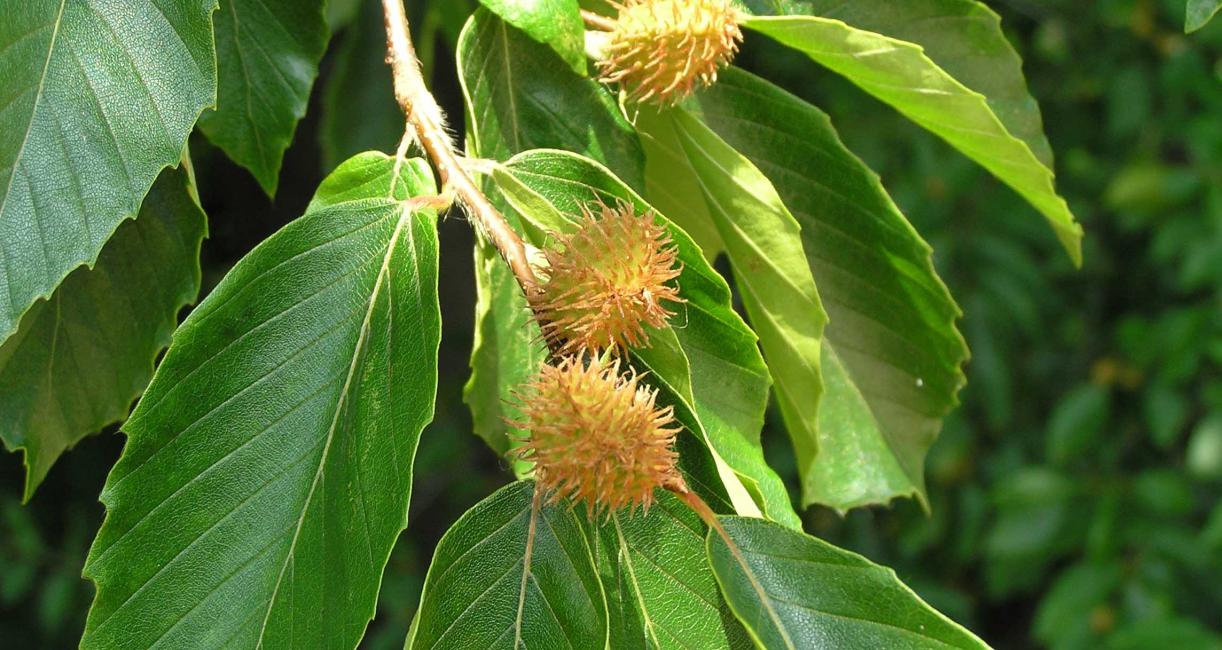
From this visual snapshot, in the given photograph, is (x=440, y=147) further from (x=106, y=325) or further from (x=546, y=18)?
(x=106, y=325)

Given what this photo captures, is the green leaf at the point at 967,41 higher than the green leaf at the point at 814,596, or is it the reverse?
the green leaf at the point at 967,41

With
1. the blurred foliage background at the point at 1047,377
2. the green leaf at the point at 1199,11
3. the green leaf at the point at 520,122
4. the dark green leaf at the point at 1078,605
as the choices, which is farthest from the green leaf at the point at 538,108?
the dark green leaf at the point at 1078,605

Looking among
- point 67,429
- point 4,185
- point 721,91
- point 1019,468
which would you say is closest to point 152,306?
point 67,429

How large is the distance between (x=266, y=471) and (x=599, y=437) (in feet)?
0.62

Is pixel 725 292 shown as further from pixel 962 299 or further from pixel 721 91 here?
pixel 962 299

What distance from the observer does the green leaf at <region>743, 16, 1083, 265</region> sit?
2.72 feet

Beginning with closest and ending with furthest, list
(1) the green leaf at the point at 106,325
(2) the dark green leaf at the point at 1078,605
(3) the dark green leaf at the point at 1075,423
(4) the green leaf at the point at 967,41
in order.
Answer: (1) the green leaf at the point at 106,325
(4) the green leaf at the point at 967,41
(2) the dark green leaf at the point at 1078,605
(3) the dark green leaf at the point at 1075,423

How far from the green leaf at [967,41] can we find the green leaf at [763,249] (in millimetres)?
221

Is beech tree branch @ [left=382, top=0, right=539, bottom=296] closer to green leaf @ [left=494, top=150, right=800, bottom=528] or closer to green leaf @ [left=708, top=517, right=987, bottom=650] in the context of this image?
green leaf @ [left=494, top=150, right=800, bottom=528]

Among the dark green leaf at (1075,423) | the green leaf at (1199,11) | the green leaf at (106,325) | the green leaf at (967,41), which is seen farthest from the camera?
the dark green leaf at (1075,423)

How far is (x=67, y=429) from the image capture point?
0.92 m

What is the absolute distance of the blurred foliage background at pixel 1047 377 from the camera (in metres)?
2.44

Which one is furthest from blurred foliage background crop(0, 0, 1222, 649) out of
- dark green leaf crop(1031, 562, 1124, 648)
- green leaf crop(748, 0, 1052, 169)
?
green leaf crop(748, 0, 1052, 169)

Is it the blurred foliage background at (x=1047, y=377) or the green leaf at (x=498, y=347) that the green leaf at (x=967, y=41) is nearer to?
the green leaf at (x=498, y=347)
